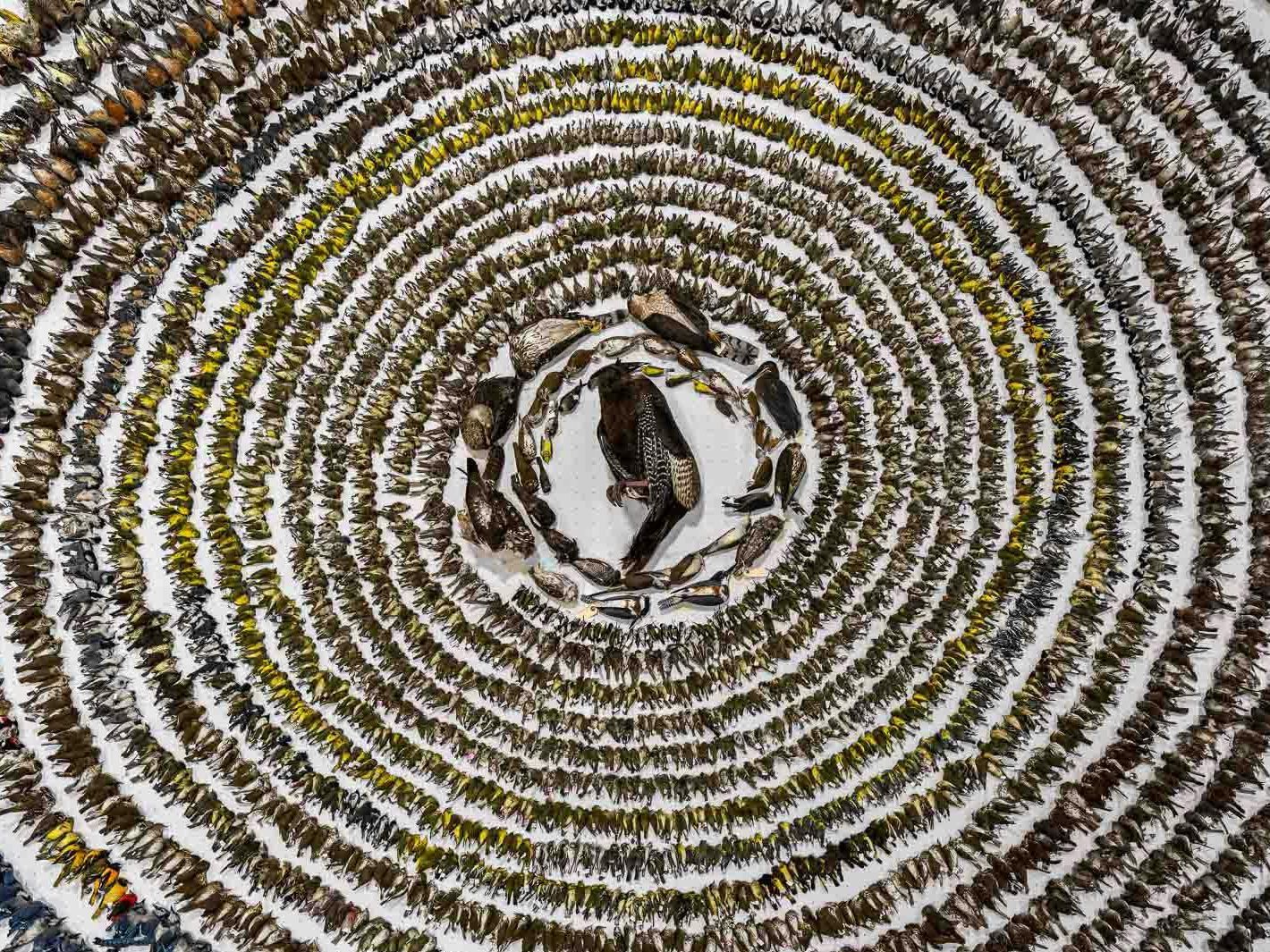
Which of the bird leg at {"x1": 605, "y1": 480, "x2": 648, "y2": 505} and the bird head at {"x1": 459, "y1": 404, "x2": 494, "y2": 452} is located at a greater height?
the bird head at {"x1": 459, "y1": 404, "x2": 494, "y2": 452}

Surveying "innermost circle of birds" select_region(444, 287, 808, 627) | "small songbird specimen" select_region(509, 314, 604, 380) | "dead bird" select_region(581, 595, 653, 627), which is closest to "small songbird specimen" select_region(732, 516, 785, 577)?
"innermost circle of birds" select_region(444, 287, 808, 627)

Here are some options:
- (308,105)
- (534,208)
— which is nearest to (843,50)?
(534,208)

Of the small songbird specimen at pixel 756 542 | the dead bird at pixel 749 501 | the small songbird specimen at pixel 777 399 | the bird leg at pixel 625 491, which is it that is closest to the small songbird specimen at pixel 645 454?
the bird leg at pixel 625 491

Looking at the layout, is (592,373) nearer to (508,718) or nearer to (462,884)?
(508,718)

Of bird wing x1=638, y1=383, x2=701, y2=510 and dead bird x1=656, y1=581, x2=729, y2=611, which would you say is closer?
bird wing x1=638, y1=383, x2=701, y2=510

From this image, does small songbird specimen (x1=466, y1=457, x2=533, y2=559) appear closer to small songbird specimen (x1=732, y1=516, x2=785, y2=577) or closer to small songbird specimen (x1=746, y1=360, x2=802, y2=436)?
small songbird specimen (x1=732, y1=516, x2=785, y2=577)

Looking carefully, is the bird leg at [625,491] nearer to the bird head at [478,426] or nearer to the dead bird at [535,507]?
the dead bird at [535,507]

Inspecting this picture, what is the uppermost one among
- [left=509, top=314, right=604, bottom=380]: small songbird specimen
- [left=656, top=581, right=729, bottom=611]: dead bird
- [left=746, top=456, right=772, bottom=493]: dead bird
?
[left=509, top=314, right=604, bottom=380]: small songbird specimen
